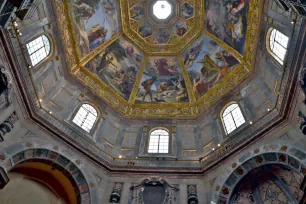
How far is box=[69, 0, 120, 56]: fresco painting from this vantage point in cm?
2248

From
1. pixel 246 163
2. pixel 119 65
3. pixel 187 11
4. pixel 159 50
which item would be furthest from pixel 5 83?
pixel 187 11

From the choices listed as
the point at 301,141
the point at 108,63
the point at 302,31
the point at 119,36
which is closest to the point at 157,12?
the point at 119,36

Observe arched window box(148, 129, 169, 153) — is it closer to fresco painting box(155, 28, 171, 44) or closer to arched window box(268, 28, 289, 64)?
arched window box(268, 28, 289, 64)

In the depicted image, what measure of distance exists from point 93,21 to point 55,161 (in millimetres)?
12241

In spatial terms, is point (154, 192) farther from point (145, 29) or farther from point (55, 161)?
point (145, 29)

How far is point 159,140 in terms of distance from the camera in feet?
67.8

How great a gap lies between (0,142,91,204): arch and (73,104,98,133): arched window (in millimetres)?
3440

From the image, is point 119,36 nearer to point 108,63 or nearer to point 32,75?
point 108,63

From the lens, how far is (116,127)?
21234mm

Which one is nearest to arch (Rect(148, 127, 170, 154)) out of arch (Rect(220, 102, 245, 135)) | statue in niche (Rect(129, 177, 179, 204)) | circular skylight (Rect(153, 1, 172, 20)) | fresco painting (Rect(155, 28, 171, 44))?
statue in niche (Rect(129, 177, 179, 204))

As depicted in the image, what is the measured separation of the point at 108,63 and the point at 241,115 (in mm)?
11596

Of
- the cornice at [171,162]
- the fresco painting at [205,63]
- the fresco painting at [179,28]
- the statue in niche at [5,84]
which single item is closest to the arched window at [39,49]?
the cornice at [171,162]

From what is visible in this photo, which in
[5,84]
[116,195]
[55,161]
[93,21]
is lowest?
[116,195]

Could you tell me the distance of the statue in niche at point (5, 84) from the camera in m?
14.1
